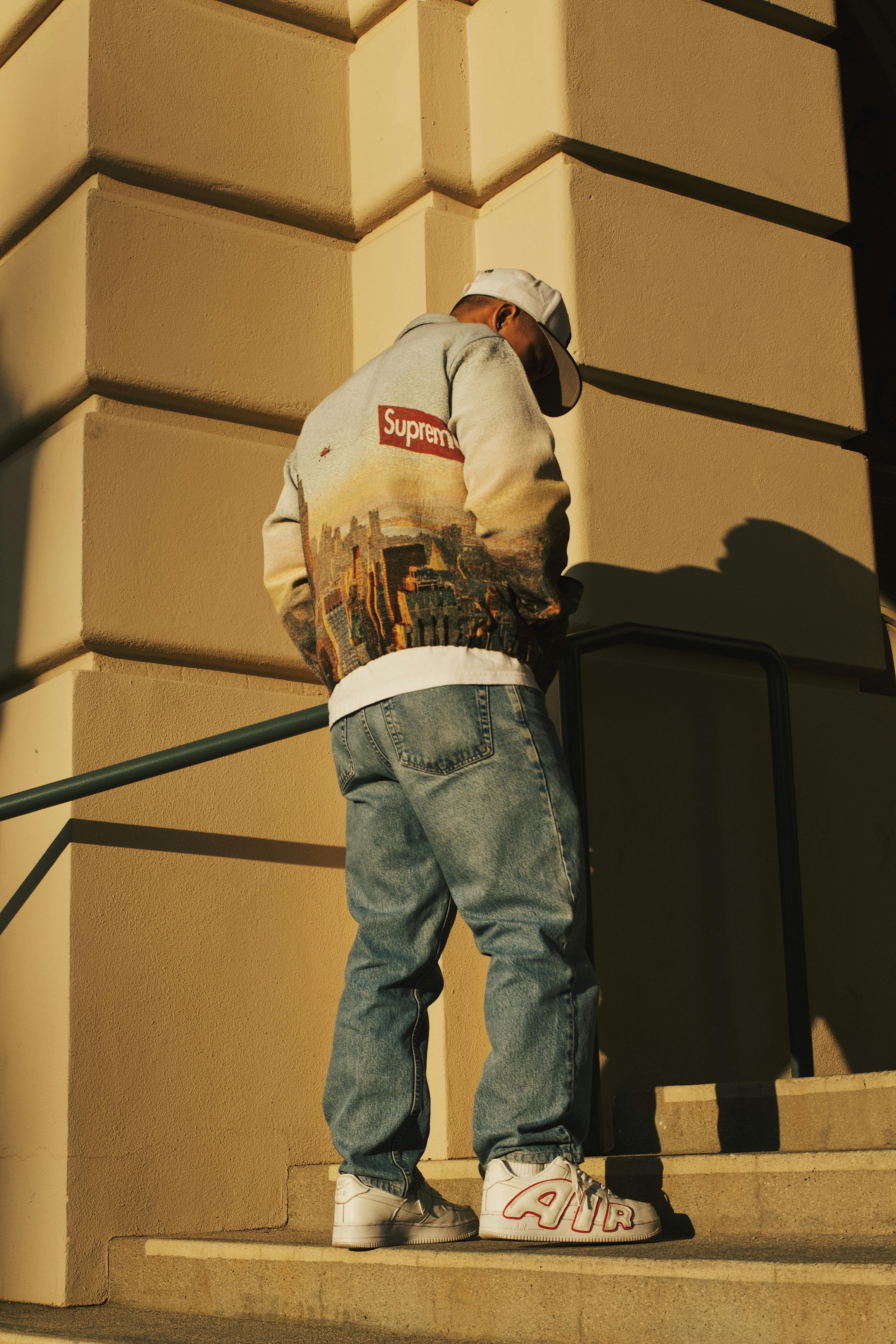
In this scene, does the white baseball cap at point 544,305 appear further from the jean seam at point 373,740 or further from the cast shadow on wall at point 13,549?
the cast shadow on wall at point 13,549

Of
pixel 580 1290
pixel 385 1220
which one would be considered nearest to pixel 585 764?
pixel 385 1220

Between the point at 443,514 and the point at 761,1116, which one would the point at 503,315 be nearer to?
the point at 443,514

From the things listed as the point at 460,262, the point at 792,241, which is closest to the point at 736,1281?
the point at 460,262

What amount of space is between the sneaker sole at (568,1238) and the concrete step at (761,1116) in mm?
457

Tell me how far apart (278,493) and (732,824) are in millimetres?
1395

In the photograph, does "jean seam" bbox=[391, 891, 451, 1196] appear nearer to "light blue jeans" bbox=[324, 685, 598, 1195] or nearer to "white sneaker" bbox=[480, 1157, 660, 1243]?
"light blue jeans" bbox=[324, 685, 598, 1195]

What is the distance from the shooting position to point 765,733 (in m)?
3.83

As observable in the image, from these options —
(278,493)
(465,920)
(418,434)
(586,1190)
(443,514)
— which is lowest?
(586,1190)

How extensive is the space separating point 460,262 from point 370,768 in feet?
6.23

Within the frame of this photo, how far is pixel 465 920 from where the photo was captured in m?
2.33

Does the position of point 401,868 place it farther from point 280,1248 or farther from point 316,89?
point 316,89

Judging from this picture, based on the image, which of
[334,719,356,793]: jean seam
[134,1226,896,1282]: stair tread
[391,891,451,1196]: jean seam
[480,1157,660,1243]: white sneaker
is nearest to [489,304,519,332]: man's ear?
[334,719,356,793]: jean seam

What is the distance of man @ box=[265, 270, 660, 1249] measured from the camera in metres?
2.23

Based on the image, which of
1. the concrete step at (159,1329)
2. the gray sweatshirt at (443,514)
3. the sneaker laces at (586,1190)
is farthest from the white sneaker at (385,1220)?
the gray sweatshirt at (443,514)
